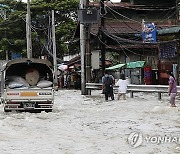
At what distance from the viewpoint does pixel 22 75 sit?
62.8 ft

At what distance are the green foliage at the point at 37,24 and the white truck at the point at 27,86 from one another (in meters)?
25.1

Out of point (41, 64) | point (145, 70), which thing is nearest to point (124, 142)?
point (41, 64)

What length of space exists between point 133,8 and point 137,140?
1116 inches

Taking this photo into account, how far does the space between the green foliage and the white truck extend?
25124 millimetres

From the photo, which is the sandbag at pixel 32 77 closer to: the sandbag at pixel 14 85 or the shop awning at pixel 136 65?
the sandbag at pixel 14 85

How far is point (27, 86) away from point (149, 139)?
8.69 meters

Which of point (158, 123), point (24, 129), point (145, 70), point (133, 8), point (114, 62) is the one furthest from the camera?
point (114, 62)

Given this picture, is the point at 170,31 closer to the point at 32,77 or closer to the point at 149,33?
the point at 149,33

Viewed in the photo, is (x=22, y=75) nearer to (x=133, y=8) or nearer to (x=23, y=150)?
(x=23, y=150)

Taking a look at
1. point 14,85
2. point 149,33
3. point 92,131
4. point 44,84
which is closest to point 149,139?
point 92,131

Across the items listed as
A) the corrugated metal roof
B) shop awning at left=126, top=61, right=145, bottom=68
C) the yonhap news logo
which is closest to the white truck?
the yonhap news logo

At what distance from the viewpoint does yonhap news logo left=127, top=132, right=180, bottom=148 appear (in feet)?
32.0

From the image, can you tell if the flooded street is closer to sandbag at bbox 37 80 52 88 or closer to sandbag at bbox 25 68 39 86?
sandbag at bbox 37 80 52 88

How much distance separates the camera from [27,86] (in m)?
17.7
